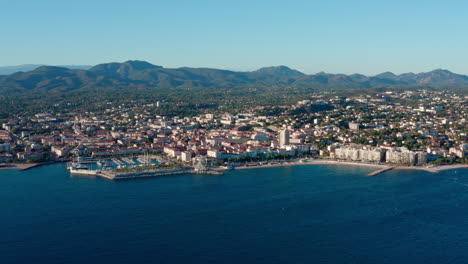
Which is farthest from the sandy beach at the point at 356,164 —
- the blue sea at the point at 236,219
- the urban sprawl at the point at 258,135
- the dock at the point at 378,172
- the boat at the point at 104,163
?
the boat at the point at 104,163

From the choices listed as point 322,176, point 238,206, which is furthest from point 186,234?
point 322,176

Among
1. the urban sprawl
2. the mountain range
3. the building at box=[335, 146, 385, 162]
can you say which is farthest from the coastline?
the mountain range

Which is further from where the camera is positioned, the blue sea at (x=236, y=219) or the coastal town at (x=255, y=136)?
the coastal town at (x=255, y=136)

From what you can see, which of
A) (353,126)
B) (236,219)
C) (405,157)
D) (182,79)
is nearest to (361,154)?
(405,157)

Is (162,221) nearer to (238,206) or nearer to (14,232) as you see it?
(238,206)

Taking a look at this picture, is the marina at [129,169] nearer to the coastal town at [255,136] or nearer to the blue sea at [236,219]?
the blue sea at [236,219]

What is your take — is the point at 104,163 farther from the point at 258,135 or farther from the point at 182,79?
the point at 182,79
